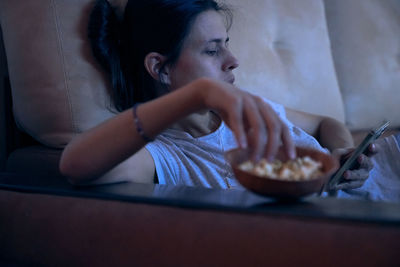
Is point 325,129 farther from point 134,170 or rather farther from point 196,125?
point 134,170

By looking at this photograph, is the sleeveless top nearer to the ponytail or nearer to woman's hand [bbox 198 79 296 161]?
the ponytail

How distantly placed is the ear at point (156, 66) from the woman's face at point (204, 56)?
0.08ft

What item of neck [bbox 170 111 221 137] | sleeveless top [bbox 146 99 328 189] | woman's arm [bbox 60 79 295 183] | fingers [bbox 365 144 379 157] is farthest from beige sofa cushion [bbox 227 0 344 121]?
woman's arm [bbox 60 79 295 183]

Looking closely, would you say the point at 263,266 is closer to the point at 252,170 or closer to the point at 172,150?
the point at 252,170

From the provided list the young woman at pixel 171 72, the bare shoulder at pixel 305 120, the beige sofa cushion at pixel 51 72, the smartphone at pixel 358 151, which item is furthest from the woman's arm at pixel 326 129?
the beige sofa cushion at pixel 51 72

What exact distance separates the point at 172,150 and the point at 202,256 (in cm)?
49

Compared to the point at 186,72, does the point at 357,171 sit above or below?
below

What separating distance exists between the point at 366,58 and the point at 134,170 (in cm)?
133

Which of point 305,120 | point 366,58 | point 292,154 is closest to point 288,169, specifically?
point 292,154

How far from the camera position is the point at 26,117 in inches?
40.1

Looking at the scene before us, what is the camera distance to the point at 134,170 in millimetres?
887

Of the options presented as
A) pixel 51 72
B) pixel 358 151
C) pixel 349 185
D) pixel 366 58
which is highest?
pixel 51 72

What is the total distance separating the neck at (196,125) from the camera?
46.8 inches

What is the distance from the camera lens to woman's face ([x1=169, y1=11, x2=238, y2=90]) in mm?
1120
